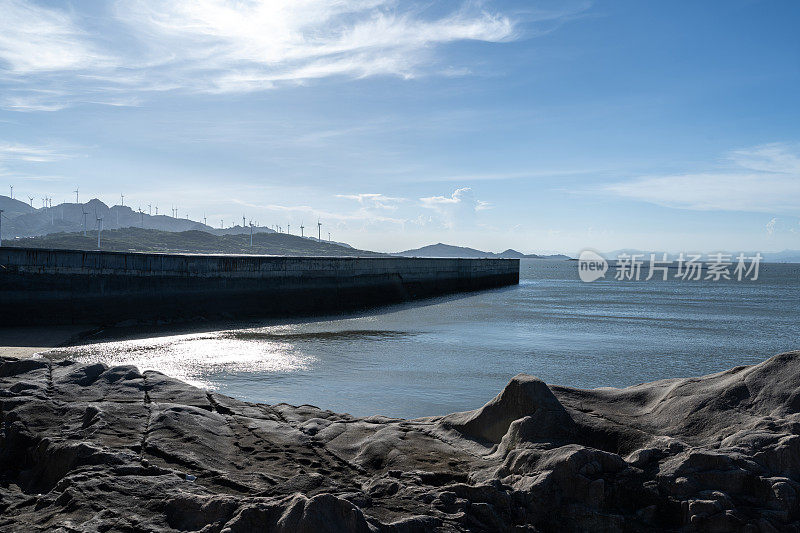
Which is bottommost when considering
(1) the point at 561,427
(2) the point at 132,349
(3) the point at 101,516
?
(2) the point at 132,349

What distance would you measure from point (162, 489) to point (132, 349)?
11.8 metres

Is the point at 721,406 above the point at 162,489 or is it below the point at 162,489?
above

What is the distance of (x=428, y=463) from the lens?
15.9 ft

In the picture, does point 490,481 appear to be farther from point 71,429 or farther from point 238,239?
point 238,239

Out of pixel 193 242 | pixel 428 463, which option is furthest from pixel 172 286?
pixel 193 242

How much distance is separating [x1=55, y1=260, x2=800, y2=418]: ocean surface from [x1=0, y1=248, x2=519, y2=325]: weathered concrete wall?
6.67ft

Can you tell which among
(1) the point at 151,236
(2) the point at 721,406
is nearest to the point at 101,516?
(2) the point at 721,406

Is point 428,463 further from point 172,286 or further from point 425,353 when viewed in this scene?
point 172,286

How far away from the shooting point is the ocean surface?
1046 cm

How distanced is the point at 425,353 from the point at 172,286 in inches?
427

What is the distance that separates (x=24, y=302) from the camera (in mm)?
17500

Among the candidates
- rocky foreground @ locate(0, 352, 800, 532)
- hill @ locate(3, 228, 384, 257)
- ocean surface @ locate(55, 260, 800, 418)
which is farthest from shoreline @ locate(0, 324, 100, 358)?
hill @ locate(3, 228, 384, 257)

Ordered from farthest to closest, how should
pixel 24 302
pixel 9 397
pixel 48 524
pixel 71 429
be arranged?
pixel 24 302
pixel 9 397
pixel 71 429
pixel 48 524

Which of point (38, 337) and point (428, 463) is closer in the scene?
point (428, 463)
